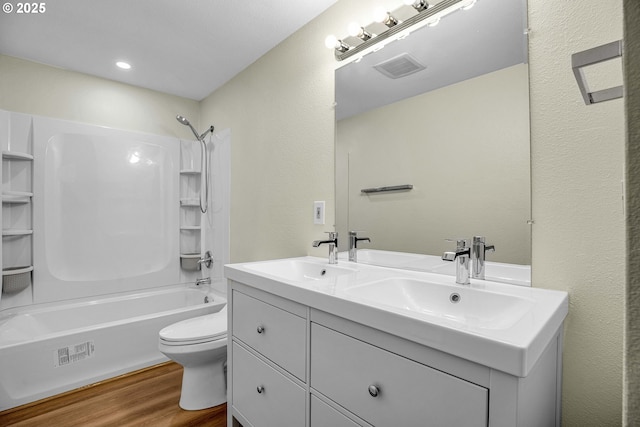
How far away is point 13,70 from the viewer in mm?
2352

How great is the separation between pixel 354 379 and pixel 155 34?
2376mm

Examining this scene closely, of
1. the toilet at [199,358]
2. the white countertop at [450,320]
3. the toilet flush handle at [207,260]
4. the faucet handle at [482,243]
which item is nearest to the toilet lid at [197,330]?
the toilet at [199,358]

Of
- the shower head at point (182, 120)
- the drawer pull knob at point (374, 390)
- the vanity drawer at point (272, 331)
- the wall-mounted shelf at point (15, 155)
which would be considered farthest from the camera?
the shower head at point (182, 120)

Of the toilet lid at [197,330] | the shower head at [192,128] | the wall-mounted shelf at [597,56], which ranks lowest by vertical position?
the toilet lid at [197,330]

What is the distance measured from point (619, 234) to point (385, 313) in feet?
2.42

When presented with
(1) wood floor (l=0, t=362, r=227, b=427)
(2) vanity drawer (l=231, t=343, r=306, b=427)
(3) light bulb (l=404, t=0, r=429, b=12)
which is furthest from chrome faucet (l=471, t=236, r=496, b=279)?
(1) wood floor (l=0, t=362, r=227, b=427)

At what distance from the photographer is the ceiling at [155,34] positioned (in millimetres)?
1815

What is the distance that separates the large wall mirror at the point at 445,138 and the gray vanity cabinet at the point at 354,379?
1.73ft

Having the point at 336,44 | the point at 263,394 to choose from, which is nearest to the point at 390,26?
the point at 336,44

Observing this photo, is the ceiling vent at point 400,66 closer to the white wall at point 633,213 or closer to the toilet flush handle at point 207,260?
the white wall at point 633,213

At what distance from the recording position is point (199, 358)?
5.98ft

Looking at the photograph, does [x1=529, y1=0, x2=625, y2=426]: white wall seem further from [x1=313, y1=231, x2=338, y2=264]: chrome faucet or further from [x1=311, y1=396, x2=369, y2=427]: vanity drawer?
[x1=313, y1=231, x2=338, y2=264]: chrome faucet

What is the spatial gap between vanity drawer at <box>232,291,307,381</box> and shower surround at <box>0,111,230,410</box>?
1.32m

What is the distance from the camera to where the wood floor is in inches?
68.6
